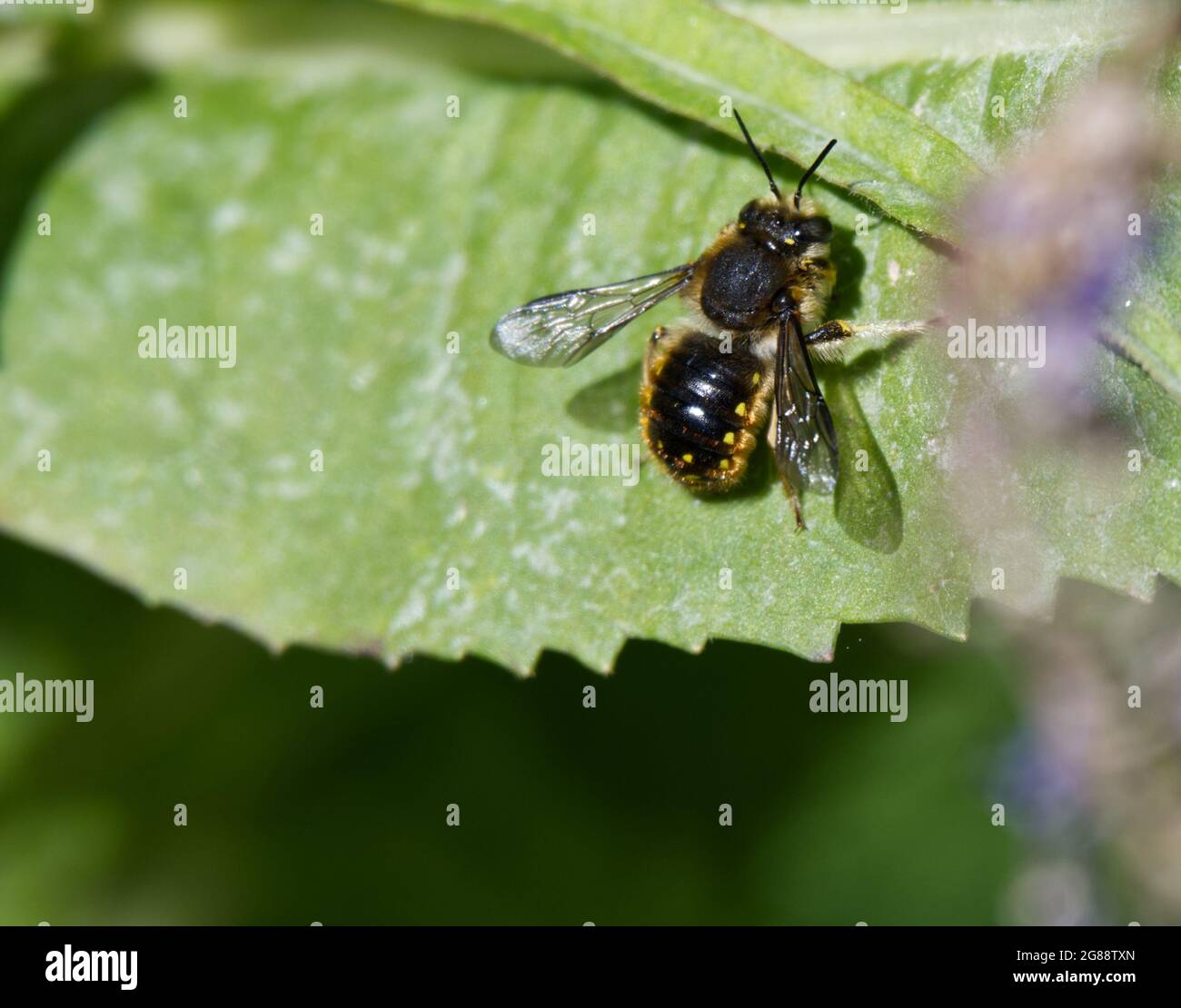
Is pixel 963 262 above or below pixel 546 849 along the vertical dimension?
above

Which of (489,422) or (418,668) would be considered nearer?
(489,422)

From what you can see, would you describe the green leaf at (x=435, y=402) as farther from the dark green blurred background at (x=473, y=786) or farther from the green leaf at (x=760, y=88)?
the dark green blurred background at (x=473, y=786)

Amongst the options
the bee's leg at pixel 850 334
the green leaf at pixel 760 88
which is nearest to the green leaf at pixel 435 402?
the bee's leg at pixel 850 334

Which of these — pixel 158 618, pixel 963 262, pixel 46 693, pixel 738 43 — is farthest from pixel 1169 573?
pixel 46 693

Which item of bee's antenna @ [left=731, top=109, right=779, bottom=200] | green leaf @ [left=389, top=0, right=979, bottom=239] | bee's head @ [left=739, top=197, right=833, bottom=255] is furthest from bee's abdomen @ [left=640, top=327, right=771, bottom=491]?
green leaf @ [left=389, top=0, right=979, bottom=239]

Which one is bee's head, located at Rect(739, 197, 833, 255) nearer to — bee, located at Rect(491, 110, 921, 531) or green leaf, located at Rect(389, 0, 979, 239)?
bee, located at Rect(491, 110, 921, 531)

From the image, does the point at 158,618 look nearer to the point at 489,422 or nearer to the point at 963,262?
the point at 489,422
